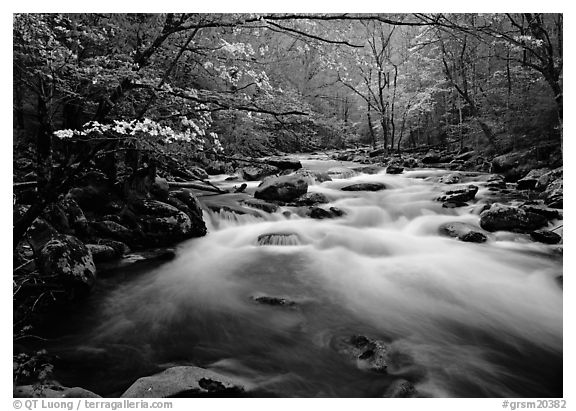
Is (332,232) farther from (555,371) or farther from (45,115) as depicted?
(45,115)

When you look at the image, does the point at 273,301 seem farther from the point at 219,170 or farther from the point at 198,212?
the point at 219,170

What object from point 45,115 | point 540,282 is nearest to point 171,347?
point 45,115

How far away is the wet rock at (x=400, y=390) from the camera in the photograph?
8.60 feet

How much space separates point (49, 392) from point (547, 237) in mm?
6603

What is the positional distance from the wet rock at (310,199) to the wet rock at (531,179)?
485 cm

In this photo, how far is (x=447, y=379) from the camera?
2830mm

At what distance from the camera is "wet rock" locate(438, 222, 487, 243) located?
18.5ft

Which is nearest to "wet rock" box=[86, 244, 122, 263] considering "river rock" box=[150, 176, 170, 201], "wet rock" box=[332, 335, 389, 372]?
"river rock" box=[150, 176, 170, 201]

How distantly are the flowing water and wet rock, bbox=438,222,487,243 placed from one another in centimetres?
17

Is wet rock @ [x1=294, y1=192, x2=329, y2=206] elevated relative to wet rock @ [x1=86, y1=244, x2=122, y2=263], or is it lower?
elevated

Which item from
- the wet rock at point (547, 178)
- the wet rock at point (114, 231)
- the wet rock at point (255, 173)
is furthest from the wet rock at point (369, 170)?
the wet rock at point (114, 231)

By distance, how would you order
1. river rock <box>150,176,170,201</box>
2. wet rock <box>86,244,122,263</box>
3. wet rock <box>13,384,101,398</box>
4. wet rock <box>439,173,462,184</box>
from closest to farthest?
wet rock <box>13,384,101,398</box> → wet rock <box>86,244,122,263</box> → river rock <box>150,176,170,201</box> → wet rock <box>439,173,462,184</box>

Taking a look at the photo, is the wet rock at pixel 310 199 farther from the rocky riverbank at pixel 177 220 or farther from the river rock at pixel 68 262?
the river rock at pixel 68 262

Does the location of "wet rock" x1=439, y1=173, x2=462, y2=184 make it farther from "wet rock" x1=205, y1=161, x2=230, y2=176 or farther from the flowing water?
"wet rock" x1=205, y1=161, x2=230, y2=176
